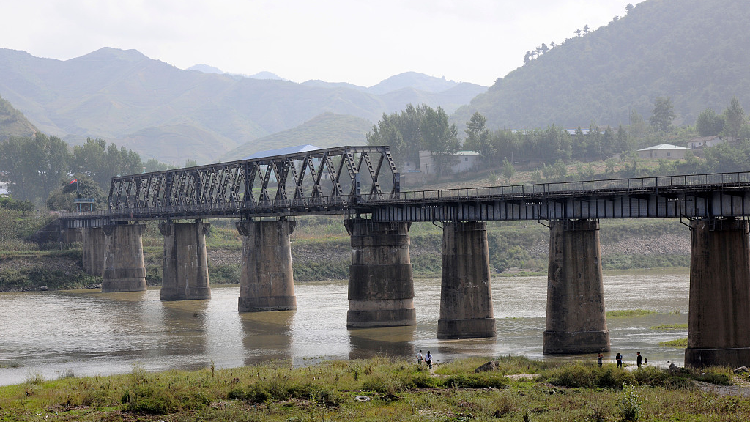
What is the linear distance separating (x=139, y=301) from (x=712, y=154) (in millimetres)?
131008

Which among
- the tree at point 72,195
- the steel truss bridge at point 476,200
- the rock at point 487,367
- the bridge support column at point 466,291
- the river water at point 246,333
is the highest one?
the tree at point 72,195

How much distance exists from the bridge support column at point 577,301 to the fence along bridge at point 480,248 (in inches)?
2.4

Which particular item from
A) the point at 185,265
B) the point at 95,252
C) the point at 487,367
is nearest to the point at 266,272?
the point at 185,265

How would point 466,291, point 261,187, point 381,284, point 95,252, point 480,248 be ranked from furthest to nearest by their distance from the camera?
1. point 95,252
2. point 261,187
3. point 381,284
4. point 480,248
5. point 466,291

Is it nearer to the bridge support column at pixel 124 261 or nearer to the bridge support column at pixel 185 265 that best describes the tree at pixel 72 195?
the bridge support column at pixel 124 261

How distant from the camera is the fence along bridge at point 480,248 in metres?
46.5

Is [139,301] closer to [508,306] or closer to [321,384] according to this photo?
[508,306]

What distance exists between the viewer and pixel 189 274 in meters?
110

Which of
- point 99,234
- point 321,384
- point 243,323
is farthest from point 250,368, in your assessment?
point 99,234

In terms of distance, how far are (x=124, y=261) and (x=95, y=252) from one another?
13.0 meters

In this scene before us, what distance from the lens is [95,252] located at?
139500mm

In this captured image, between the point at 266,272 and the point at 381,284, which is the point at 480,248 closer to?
the point at 381,284

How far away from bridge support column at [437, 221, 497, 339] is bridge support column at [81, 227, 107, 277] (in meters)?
85.6

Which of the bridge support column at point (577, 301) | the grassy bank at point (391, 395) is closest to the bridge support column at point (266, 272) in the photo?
the bridge support column at point (577, 301)
